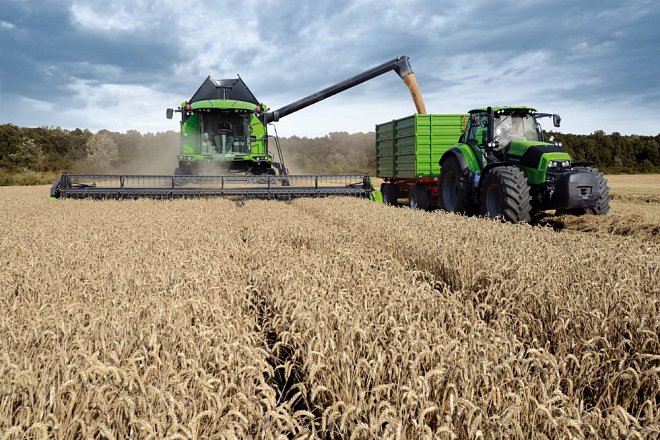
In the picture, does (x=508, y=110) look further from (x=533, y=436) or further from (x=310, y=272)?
(x=533, y=436)

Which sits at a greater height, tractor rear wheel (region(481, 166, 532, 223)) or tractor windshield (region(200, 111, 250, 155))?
tractor windshield (region(200, 111, 250, 155))

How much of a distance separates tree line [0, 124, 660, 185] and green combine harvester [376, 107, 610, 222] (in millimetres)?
22461

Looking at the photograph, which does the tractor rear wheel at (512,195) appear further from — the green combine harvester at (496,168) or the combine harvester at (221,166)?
the combine harvester at (221,166)

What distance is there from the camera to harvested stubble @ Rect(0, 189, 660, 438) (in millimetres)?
1894

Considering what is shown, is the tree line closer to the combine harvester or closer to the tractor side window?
the combine harvester

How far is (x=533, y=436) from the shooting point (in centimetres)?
183

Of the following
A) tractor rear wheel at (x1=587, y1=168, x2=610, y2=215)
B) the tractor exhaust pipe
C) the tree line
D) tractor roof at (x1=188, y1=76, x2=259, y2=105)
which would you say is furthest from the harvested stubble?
the tree line

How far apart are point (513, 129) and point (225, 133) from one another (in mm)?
7614

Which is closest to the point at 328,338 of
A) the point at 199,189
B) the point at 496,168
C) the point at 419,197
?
the point at 496,168

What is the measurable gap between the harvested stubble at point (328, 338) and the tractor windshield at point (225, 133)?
26.3 feet

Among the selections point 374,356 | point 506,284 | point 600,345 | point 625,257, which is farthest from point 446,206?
point 374,356

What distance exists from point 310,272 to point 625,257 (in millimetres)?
2934

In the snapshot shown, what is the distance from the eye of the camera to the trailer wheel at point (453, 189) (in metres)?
10.4

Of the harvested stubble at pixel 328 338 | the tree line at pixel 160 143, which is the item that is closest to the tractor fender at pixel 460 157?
the harvested stubble at pixel 328 338
